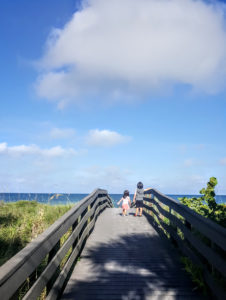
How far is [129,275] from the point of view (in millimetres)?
5242

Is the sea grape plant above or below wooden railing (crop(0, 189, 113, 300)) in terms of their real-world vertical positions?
above

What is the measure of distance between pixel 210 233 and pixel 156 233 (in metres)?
5.25

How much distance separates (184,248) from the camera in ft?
19.3

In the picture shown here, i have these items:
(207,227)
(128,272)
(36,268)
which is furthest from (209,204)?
(36,268)

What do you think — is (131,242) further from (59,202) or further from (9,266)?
(59,202)

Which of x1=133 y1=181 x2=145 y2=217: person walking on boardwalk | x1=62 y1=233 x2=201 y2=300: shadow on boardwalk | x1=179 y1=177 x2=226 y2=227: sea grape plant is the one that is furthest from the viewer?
x1=133 y1=181 x2=145 y2=217: person walking on boardwalk

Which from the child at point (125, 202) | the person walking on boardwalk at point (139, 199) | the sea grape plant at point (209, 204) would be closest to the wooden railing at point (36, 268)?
the sea grape plant at point (209, 204)

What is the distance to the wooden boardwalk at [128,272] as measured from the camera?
4477 mm

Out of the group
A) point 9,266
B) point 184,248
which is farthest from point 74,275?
point 9,266

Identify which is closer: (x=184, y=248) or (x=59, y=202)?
(x=184, y=248)

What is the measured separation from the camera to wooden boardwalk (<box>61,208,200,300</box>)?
176 inches

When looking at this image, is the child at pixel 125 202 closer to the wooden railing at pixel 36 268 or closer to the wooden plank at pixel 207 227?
the wooden plank at pixel 207 227

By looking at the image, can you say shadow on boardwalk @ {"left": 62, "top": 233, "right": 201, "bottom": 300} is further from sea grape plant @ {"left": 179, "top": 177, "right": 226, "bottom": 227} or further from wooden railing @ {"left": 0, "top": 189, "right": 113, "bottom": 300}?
sea grape plant @ {"left": 179, "top": 177, "right": 226, "bottom": 227}

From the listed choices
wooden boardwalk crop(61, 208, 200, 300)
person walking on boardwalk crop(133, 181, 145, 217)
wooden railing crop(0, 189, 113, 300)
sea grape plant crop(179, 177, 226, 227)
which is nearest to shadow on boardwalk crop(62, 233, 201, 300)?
wooden boardwalk crop(61, 208, 200, 300)
